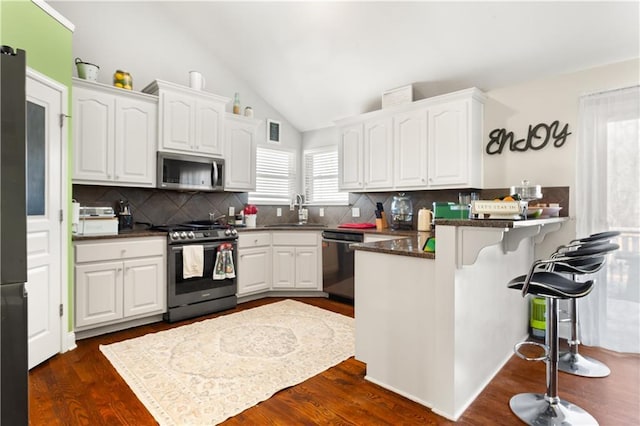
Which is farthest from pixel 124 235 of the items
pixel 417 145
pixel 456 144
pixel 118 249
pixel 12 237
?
pixel 456 144

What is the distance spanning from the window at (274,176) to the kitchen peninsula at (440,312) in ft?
9.69

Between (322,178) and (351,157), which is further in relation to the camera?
(322,178)

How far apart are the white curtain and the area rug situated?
7.12ft

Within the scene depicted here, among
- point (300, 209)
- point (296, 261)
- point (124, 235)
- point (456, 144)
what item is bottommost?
point (296, 261)

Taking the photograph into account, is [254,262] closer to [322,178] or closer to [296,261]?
[296,261]

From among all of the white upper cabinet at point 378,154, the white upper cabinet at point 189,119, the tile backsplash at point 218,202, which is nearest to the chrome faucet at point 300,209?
the tile backsplash at point 218,202

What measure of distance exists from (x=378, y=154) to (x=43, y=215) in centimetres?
329

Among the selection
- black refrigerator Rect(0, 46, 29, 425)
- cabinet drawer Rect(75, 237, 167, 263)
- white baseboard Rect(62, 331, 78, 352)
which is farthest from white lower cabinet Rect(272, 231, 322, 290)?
black refrigerator Rect(0, 46, 29, 425)

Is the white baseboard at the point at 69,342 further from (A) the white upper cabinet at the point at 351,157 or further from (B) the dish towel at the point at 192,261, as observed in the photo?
(A) the white upper cabinet at the point at 351,157

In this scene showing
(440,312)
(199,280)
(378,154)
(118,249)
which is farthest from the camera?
(378,154)

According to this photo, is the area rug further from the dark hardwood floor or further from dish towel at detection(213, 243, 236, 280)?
dish towel at detection(213, 243, 236, 280)

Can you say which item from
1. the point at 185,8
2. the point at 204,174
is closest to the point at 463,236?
the point at 204,174

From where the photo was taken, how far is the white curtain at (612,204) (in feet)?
8.93

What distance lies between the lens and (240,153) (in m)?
4.36
